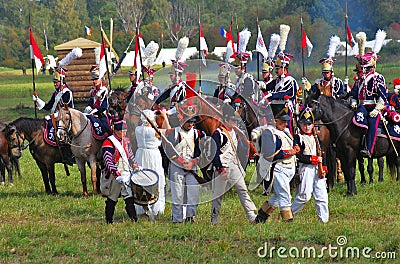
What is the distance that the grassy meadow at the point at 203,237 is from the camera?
31.1ft

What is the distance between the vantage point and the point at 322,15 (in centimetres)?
4312

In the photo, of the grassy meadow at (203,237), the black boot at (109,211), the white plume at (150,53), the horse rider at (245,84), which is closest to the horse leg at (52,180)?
the grassy meadow at (203,237)

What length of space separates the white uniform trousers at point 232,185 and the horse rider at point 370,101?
4.25 meters

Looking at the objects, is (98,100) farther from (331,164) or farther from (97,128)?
(331,164)

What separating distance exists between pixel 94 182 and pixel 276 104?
3.64 metres

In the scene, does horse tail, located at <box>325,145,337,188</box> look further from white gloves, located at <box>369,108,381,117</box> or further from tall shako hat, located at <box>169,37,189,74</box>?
tall shako hat, located at <box>169,37,189,74</box>

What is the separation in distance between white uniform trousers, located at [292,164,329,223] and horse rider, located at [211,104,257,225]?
2.20 ft

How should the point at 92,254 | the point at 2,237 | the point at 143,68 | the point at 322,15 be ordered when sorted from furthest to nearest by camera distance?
1. the point at 322,15
2. the point at 143,68
3. the point at 2,237
4. the point at 92,254

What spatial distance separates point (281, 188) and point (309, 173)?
56cm

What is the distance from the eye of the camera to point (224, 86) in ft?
44.4

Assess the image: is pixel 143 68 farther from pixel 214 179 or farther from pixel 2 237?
pixel 2 237

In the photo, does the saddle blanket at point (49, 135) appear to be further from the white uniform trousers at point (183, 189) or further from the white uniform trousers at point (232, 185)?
the white uniform trousers at point (232, 185)

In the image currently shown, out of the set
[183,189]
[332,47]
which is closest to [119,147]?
[183,189]

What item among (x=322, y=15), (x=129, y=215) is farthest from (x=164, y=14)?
(x=129, y=215)
